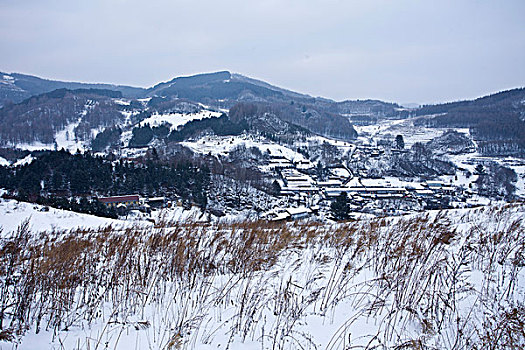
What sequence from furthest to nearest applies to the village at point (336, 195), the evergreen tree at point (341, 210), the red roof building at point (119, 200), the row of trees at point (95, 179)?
the row of trees at point (95, 179)
the village at point (336, 195)
the red roof building at point (119, 200)
the evergreen tree at point (341, 210)

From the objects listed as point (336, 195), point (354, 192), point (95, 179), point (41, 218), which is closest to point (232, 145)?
point (354, 192)

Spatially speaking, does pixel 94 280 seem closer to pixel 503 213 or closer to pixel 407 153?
pixel 503 213

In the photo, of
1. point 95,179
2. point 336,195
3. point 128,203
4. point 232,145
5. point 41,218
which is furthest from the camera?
point 232,145

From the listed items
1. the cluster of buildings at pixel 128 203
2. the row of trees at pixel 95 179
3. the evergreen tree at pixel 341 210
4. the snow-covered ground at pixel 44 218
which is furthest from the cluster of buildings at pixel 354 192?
the snow-covered ground at pixel 44 218

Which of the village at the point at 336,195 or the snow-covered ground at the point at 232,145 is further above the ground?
the snow-covered ground at the point at 232,145

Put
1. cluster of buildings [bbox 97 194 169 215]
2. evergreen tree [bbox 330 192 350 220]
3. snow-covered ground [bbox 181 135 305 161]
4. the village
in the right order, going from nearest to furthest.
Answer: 1. evergreen tree [bbox 330 192 350 220]
2. cluster of buildings [bbox 97 194 169 215]
3. the village
4. snow-covered ground [bbox 181 135 305 161]

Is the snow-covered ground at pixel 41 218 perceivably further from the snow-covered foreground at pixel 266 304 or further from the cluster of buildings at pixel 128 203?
the cluster of buildings at pixel 128 203

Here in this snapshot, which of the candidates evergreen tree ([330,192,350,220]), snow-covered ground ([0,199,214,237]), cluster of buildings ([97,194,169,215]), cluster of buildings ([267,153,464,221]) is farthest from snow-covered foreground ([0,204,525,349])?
cluster of buildings ([97,194,169,215])

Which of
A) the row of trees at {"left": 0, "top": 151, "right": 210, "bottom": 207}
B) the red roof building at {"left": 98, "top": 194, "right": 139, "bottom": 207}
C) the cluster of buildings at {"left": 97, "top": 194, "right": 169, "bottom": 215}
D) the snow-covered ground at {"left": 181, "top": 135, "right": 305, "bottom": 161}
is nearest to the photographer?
the cluster of buildings at {"left": 97, "top": 194, "right": 169, "bottom": 215}

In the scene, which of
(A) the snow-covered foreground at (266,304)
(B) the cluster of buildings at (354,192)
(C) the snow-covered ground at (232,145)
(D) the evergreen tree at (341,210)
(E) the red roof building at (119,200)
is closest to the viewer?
(A) the snow-covered foreground at (266,304)

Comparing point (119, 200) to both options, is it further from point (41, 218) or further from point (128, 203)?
point (41, 218)

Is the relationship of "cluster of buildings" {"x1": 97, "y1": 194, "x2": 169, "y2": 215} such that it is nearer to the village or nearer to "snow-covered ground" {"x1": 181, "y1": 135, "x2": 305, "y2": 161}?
the village

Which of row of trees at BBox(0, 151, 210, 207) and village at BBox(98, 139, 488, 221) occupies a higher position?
row of trees at BBox(0, 151, 210, 207)

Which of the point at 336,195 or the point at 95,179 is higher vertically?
the point at 95,179
